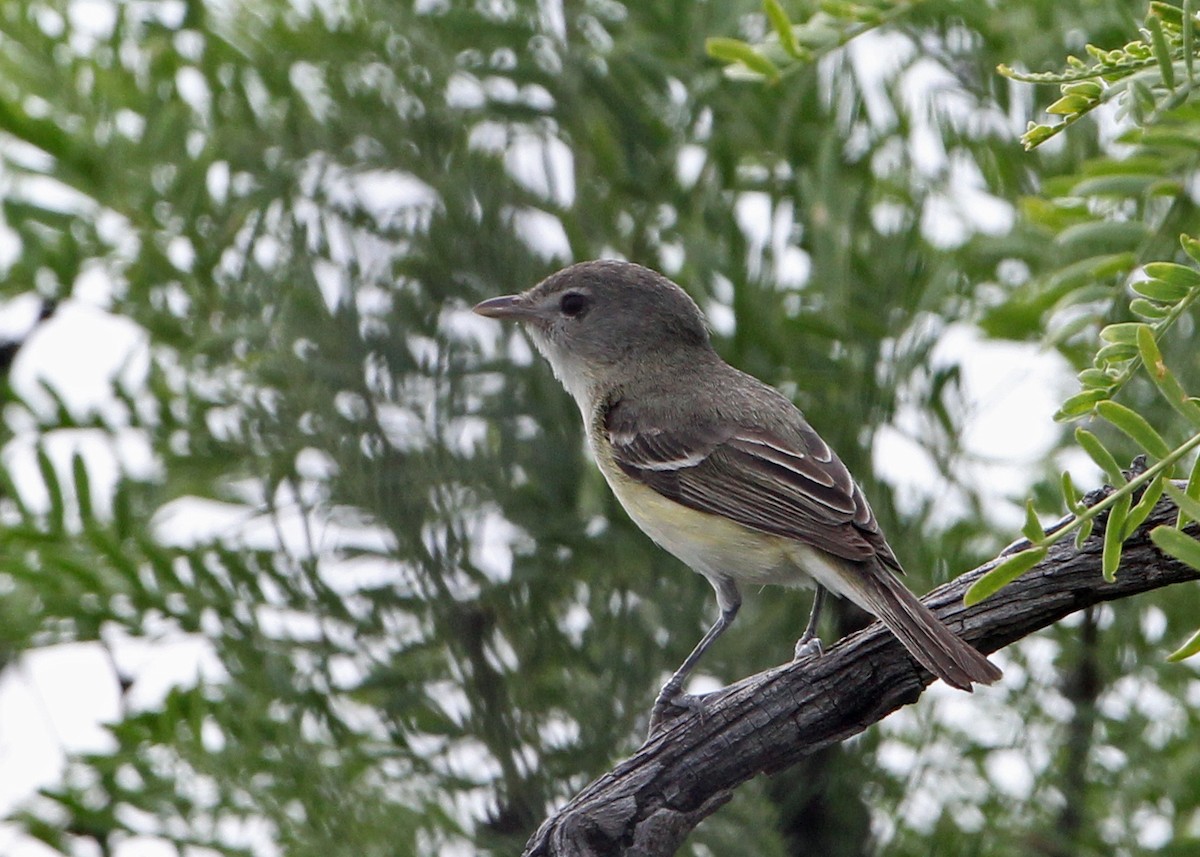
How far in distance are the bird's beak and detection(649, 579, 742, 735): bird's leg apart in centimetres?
84

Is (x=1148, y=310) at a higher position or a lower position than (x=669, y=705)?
higher

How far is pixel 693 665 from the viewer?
3.29m

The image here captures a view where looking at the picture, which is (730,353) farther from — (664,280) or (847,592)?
(847,592)

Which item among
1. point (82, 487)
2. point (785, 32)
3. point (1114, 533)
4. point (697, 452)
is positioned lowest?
point (1114, 533)

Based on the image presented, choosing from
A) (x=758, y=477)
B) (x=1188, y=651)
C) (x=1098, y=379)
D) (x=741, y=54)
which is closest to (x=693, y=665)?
(x=758, y=477)

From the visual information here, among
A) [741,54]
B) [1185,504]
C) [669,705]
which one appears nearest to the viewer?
[1185,504]

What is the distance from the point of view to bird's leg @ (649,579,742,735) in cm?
294

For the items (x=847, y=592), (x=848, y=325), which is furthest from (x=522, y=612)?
(x=848, y=325)

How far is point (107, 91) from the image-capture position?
4.27 m

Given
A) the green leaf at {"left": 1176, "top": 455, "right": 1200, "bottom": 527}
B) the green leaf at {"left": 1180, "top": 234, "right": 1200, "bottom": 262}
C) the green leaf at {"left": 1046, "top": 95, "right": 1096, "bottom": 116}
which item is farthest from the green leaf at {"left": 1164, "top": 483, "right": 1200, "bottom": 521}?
the green leaf at {"left": 1046, "top": 95, "right": 1096, "bottom": 116}

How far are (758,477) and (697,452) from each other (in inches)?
9.2

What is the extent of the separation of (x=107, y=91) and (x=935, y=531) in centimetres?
250

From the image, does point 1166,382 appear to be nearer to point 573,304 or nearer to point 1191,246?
point 1191,246

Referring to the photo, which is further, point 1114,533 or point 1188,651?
point 1114,533
